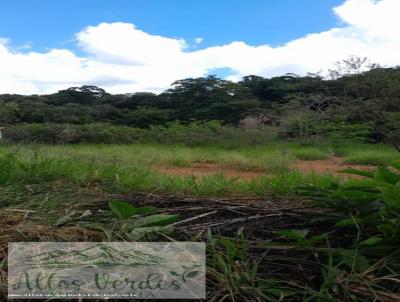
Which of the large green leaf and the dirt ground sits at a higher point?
the large green leaf

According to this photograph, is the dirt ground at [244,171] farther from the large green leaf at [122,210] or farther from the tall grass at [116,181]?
the large green leaf at [122,210]

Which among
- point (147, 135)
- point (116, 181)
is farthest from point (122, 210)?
point (147, 135)

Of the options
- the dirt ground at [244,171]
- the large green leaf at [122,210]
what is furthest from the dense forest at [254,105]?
the large green leaf at [122,210]

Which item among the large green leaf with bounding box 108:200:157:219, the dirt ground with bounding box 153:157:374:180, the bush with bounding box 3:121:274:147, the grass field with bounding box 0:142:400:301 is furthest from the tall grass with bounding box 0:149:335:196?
the bush with bounding box 3:121:274:147

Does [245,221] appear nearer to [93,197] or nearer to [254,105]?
[93,197]

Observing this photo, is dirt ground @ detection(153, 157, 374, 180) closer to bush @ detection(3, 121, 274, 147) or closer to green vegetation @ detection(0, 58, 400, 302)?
green vegetation @ detection(0, 58, 400, 302)

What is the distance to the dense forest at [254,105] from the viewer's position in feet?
33.1

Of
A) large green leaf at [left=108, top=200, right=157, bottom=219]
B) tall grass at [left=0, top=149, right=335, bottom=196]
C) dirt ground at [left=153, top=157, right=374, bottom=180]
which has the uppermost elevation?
large green leaf at [left=108, top=200, right=157, bottom=219]

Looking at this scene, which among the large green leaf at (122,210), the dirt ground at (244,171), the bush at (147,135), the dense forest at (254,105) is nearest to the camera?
the large green leaf at (122,210)

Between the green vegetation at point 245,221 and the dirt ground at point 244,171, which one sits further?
the dirt ground at point 244,171

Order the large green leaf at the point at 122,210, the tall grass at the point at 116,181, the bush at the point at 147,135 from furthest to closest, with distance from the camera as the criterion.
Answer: the bush at the point at 147,135 < the tall grass at the point at 116,181 < the large green leaf at the point at 122,210

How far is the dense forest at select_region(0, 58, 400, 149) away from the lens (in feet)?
33.1

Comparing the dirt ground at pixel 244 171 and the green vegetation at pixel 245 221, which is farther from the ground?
the green vegetation at pixel 245 221

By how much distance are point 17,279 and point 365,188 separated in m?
1.30
